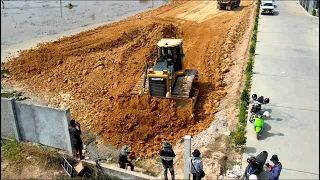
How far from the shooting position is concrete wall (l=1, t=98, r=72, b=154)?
9797 millimetres

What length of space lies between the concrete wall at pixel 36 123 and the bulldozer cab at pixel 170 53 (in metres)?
5.13

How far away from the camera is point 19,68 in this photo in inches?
725

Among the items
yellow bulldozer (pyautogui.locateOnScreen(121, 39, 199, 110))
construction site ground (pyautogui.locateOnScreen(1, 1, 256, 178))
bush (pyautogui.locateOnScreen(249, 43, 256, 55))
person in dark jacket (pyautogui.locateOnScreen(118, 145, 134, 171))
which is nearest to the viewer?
person in dark jacket (pyautogui.locateOnScreen(118, 145, 134, 171))

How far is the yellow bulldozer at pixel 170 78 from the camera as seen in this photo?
12.4m

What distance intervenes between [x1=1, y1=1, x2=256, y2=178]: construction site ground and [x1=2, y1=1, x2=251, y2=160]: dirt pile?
34 mm

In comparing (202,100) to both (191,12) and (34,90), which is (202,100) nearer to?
(34,90)

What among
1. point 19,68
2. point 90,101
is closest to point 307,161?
point 90,101

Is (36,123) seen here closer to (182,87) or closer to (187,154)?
(187,154)

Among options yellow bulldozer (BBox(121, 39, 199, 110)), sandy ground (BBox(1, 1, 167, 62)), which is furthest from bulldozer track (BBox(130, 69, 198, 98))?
sandy ground (BBox(1, 1, 167, 62))

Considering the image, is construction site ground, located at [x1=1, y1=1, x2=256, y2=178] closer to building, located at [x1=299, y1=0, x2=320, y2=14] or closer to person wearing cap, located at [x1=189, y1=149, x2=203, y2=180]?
person wearing cap, located at [x1=189, y1=149, x2=203, y2=180]

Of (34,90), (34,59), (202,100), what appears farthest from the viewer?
(34,59)

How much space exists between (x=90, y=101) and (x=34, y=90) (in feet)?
11.4

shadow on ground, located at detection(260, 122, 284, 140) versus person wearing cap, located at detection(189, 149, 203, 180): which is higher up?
person wearing cap, located at detection(189, 149, 203, 180)

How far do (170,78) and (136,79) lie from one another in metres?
3.68
